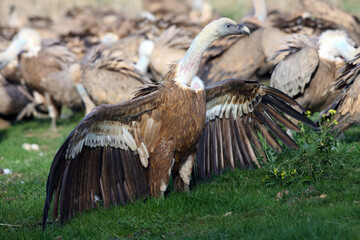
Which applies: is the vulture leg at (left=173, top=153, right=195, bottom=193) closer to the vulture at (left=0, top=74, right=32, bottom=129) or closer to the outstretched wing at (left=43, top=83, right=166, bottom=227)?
the outstretched wing at (left=43, top=83, right=166, bottom=227)

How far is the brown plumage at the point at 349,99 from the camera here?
6.75 meters

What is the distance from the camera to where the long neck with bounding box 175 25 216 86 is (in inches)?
217

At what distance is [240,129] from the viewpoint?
6543mm

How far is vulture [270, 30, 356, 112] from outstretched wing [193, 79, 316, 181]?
1.51 metres

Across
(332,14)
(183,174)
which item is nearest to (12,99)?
(332,14)

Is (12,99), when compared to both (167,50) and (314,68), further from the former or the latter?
(314,68)

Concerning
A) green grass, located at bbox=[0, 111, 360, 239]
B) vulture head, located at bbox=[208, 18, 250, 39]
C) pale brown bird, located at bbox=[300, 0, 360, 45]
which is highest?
vulture head, located at bbox=[208, 18, 250, 39]

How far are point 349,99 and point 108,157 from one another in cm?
309

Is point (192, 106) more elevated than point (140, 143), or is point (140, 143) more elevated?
point (192, 106)

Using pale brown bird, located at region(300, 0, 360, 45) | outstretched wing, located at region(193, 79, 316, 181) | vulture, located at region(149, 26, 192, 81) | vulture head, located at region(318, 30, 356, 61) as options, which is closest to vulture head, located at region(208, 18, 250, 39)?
outstretched wing, located at region(193, 79, 316, 181)

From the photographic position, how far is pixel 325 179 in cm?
593

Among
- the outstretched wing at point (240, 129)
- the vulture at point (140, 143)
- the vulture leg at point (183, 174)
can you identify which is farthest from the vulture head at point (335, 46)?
the vulture leg at point (183, 174)

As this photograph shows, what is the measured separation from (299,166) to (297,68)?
7.13 ft

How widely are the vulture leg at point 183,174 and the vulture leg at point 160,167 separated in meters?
0.22
